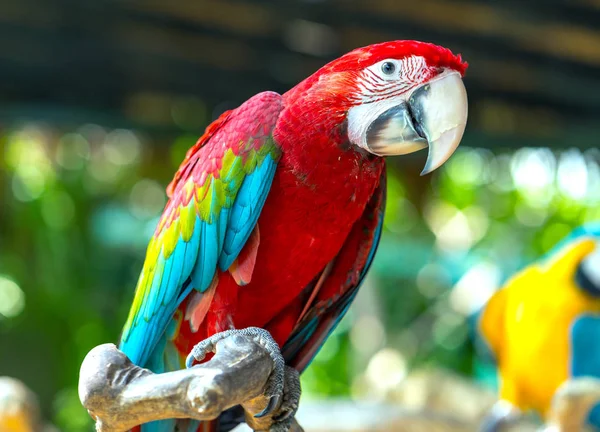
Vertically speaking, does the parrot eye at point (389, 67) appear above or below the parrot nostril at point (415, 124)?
above

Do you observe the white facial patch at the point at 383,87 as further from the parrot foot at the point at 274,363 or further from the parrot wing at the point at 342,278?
the parrot foot at the point at 274,363

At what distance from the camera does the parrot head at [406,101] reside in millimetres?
927

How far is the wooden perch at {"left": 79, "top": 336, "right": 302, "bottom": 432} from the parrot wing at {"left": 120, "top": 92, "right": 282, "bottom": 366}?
21 cm

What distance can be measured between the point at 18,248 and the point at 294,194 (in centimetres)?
369

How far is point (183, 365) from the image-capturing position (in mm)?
1138

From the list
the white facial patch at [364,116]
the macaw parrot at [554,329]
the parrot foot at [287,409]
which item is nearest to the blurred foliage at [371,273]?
the macaw parrot at [554,329]

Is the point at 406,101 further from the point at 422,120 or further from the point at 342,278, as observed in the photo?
the point at 342,278

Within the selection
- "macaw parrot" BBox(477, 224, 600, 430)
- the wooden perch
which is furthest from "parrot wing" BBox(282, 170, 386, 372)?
"macaw parrot" BBox(477, 224, 600, 430)

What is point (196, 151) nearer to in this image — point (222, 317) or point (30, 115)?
point (222, 317)

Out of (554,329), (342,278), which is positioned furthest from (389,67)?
(554,329)

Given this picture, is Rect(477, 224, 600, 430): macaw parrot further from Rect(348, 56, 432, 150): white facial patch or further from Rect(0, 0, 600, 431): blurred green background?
Rect(348, 56, 432, 150): white facial patch

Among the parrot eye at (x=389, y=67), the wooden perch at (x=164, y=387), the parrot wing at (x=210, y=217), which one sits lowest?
the wooden perch at (x=164, y=387)

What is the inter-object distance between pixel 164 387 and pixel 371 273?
3060 millimetres

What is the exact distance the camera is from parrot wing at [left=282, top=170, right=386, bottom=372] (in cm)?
112
